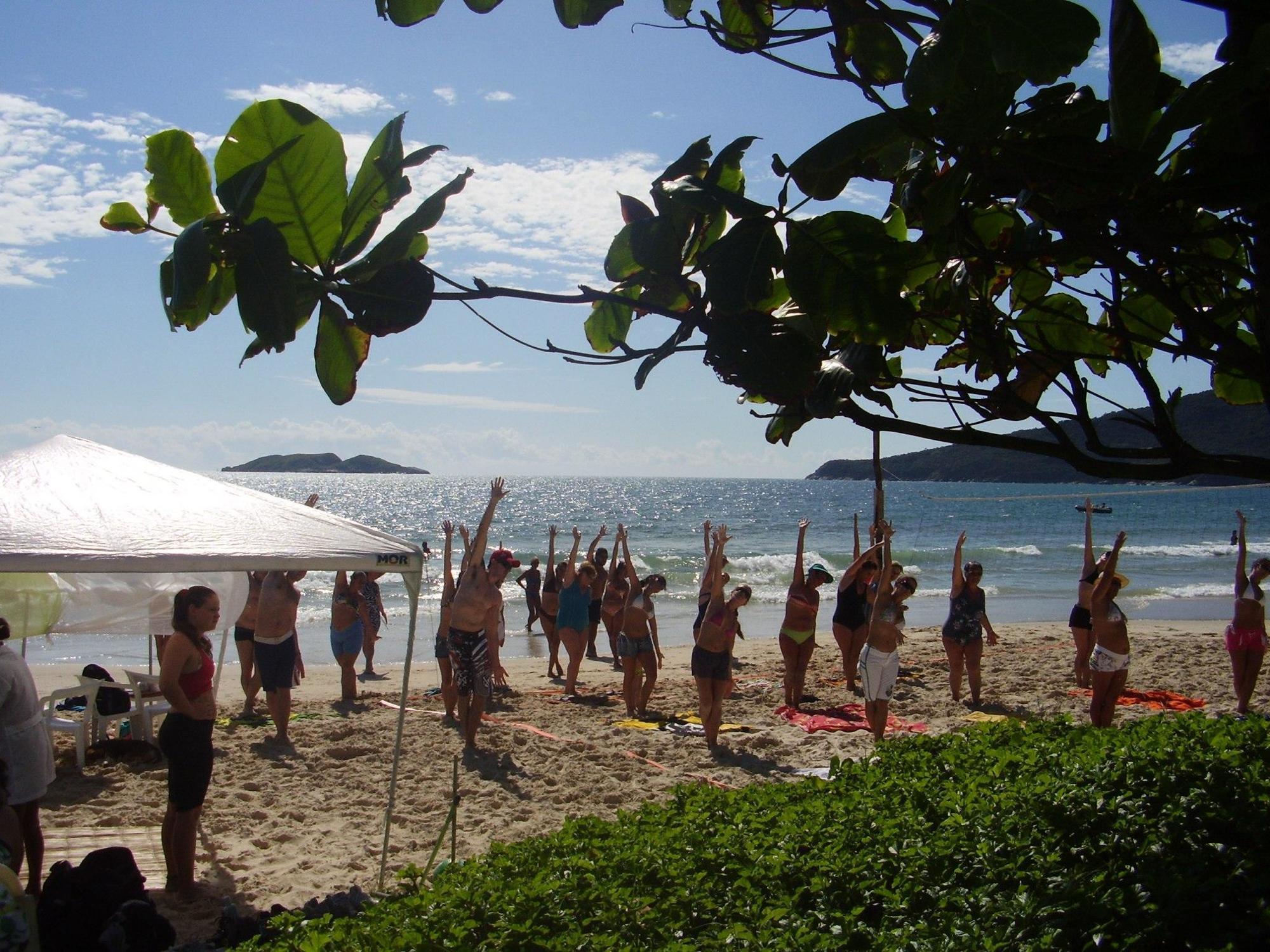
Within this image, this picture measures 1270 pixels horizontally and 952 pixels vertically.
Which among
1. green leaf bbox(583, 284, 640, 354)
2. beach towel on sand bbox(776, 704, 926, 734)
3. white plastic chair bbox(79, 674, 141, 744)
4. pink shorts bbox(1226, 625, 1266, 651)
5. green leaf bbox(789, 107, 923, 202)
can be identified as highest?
green leaf bbox(789, 107, 923, 202)

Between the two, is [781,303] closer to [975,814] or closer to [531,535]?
[975,814]

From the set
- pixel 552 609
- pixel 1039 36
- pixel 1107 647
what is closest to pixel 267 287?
pixel 1039 36

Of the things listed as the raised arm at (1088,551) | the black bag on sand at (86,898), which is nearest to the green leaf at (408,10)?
the black bag on sand at (86,898)

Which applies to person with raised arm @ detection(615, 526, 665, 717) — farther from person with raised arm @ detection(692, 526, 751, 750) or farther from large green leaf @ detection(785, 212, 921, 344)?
large green leaf @ detection(785, 212, 921, 344)

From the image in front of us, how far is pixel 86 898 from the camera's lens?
155 inches

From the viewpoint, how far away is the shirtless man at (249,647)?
355 inches

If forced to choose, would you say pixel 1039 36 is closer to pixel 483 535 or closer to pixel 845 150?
pixel 845 150

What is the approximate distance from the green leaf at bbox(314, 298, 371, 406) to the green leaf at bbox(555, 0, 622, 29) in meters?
0.74

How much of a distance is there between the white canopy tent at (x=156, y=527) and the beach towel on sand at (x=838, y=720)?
15.3 ft

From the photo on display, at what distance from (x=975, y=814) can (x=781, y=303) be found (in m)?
1.96

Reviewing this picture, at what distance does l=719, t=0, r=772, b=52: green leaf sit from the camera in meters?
1.85

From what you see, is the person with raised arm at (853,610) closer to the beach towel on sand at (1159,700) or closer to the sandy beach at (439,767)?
the sandy beach at (439,767)

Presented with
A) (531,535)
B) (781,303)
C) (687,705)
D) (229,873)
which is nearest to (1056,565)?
(531,535)

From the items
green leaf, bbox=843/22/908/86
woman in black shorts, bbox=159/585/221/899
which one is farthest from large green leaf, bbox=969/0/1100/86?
woman in black shorts, bbox=159/585/221/899
